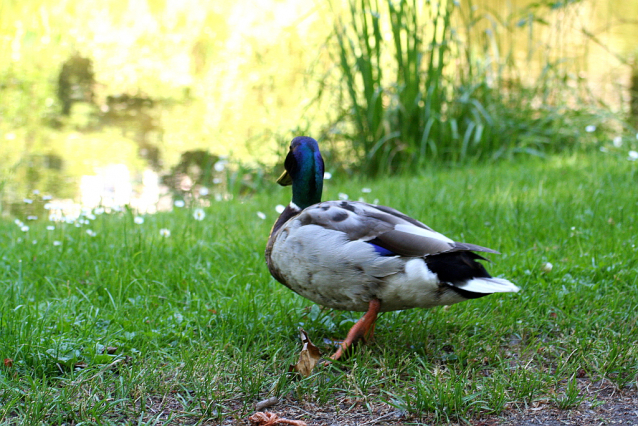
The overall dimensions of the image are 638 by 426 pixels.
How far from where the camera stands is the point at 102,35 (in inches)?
457

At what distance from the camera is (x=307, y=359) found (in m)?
2.37

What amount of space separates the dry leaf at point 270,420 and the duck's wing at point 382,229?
0.67 m

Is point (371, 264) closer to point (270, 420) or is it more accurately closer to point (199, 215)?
point (270, 420)

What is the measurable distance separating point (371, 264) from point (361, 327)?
28cm

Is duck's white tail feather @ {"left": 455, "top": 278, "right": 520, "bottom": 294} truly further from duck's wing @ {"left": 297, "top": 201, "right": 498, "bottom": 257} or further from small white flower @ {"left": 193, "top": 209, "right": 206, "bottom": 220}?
small white flower @ {"left": 193, "top": 209, "right": 206, "bottom": 220}

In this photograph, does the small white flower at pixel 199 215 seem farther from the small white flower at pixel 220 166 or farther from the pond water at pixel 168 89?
the small white flower at pixel 220 166

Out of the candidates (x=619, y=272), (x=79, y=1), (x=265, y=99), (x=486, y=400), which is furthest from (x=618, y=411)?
(x=79, y=1)

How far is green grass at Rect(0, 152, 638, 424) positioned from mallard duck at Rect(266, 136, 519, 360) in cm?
24

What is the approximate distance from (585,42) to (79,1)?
33.5 ft

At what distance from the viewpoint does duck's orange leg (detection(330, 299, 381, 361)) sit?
7.99ft

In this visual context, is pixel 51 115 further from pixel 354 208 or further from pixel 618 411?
pixel 618 411

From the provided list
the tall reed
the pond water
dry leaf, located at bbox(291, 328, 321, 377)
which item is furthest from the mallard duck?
the tall reed

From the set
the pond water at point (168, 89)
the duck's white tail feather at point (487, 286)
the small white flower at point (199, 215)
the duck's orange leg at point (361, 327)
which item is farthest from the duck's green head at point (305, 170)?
the pond water at point (168, 89)

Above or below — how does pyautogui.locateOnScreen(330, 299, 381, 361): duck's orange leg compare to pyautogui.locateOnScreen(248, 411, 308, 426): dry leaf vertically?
above
